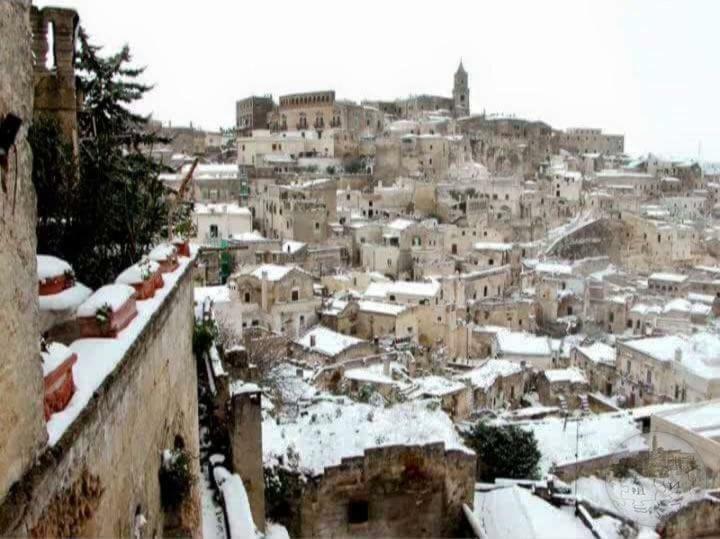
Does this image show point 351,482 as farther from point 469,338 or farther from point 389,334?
point 469,338

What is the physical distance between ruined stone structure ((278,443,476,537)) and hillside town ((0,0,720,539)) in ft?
0.14

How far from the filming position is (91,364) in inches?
131

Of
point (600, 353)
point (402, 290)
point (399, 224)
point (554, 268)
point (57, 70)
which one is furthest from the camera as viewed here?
point (554, 268)

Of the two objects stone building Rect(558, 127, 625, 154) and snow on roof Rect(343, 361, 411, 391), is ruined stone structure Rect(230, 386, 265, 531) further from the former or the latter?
stone building Rect(558, 127, 625, 154)

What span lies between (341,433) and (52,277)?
34.6ft

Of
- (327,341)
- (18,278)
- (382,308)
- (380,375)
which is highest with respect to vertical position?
(18,278)

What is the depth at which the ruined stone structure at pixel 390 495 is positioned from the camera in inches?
501

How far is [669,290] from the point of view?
4516 centimetres

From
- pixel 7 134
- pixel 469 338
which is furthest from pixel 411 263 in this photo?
pixel 7 134

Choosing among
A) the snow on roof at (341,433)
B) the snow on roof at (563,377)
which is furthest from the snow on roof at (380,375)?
the snow on roof at (341,433)

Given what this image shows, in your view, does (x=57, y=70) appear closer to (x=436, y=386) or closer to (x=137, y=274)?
(x=137, y=274)

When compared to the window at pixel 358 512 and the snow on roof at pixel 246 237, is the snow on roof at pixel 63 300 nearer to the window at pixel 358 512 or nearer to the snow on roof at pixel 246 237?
the window at pixel 358 512

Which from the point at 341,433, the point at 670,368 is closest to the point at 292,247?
the point at 670,368

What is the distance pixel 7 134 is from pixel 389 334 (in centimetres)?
3122
